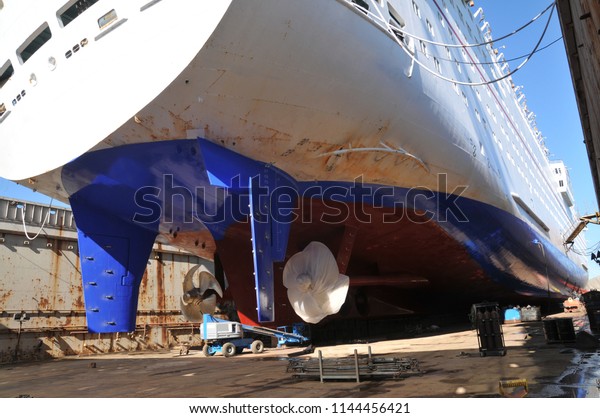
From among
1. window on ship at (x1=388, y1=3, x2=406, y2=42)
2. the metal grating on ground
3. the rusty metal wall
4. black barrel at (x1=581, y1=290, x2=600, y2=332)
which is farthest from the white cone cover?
the rusty metal wall

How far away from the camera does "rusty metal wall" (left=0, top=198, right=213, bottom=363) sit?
13273mm

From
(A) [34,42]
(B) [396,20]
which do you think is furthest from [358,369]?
(A) [34,42]

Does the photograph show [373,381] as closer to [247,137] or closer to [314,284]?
[314,284]

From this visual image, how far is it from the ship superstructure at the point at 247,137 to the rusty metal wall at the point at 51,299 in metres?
6.92

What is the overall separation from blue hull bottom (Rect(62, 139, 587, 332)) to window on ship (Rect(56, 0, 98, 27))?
1.79 meters

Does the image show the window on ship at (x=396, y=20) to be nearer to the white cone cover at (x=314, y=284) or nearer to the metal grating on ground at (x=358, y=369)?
the white cone cover at (x=314, y=284)

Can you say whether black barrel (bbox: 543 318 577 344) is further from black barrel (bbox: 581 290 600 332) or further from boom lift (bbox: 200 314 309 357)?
boom lift (bbox: 200 314 309 357)

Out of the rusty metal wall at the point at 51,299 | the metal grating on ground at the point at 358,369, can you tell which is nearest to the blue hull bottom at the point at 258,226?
the metal grating on ground at the point at 358,369

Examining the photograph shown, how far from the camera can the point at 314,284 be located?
779 centimetres

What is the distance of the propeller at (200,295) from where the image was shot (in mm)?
10773

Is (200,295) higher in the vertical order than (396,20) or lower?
lower

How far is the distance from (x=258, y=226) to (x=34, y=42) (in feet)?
13.5

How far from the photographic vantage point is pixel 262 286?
19.2 feet

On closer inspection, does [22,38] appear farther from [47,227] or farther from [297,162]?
[47,227]
